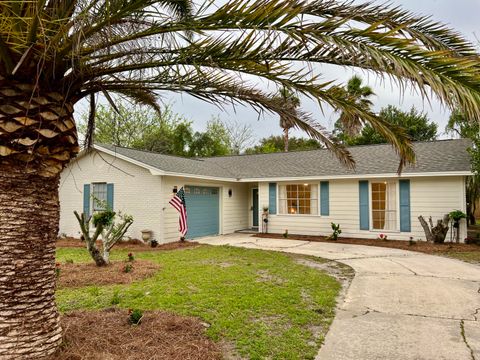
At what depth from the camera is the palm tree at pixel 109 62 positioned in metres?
2.52

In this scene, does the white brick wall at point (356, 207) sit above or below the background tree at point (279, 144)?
below

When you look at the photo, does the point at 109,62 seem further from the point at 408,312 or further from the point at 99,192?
the point at 99,192

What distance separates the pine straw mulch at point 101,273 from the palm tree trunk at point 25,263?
3404mm

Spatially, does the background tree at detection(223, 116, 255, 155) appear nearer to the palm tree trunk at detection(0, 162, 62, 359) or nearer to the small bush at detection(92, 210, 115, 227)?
the small bush at detection(92, 210, 115, 227)

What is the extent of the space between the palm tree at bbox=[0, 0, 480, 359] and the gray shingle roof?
858cm

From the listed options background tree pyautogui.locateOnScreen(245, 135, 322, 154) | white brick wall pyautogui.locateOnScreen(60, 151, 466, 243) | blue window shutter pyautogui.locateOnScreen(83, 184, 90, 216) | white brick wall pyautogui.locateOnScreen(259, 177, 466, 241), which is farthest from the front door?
background tree pyautogui.locateOnScreen(245, 135, 322, 154)

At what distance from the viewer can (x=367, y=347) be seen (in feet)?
11.8

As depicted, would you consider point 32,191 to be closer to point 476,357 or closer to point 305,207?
point 476,357

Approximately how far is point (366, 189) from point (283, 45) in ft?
36.1

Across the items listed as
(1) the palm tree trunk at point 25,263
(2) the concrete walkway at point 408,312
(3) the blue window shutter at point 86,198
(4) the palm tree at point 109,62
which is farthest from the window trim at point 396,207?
(1) the palm tree trunk at point 25,263

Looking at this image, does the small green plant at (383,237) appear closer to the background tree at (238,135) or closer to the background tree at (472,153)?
the background tree at (472,153)

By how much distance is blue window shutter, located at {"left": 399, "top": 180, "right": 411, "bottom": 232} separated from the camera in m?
12.0

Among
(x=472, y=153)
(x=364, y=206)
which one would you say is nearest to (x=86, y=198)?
(x=364, y=206)

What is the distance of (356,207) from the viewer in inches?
511
